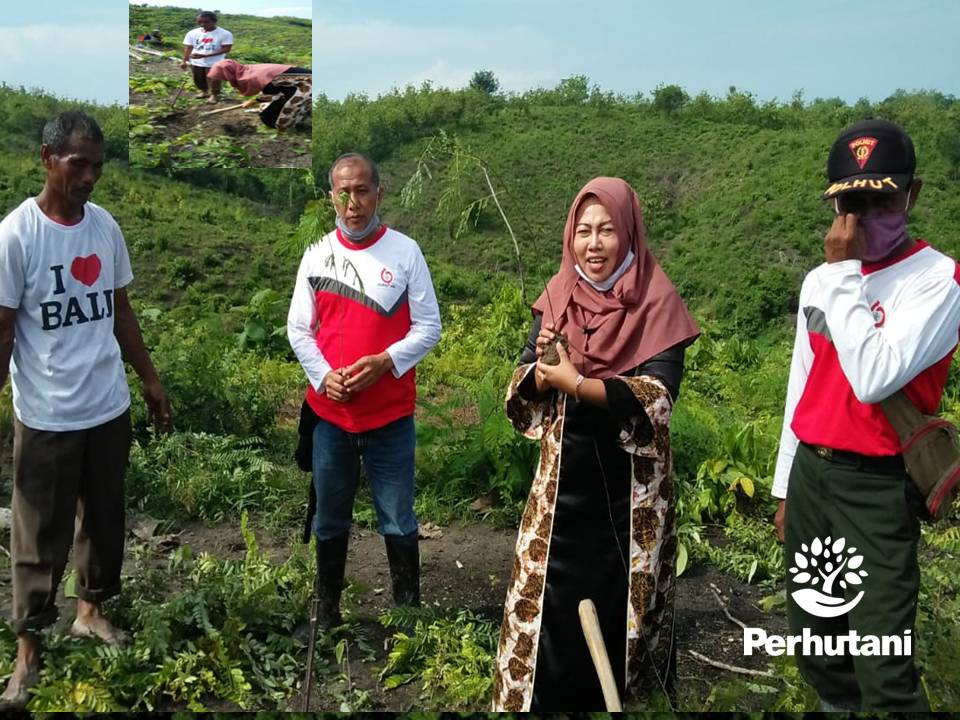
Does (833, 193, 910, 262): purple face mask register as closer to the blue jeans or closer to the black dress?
the black dress

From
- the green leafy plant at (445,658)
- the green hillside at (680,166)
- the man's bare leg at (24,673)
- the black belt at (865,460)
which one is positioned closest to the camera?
the black belt at (865,460)

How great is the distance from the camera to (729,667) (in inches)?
129

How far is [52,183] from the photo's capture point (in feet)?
9.57

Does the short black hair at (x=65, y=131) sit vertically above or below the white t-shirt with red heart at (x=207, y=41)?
below

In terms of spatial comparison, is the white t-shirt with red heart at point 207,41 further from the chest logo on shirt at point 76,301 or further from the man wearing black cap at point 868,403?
the man wearing black cap at point 868,403

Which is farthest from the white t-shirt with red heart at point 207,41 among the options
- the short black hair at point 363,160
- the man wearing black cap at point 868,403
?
the man wearing black cap at point 868,403

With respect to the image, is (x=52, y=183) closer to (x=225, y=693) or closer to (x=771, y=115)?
(x=225, y=693)

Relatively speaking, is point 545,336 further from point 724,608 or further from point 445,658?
point 724,608

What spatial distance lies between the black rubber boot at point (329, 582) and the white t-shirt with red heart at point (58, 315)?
88 centimetres

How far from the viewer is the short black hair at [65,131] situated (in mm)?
2875

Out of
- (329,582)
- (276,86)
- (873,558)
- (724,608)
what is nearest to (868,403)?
(873,558)

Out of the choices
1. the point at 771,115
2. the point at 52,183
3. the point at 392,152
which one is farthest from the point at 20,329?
the point at 771,115

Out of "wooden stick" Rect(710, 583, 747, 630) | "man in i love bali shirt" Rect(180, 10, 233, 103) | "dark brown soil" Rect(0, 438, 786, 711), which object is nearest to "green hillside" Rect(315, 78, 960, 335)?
"dark brown soil" Rect(0, 438, 786, 711)

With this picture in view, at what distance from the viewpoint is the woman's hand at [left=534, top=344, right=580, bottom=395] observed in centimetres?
243
